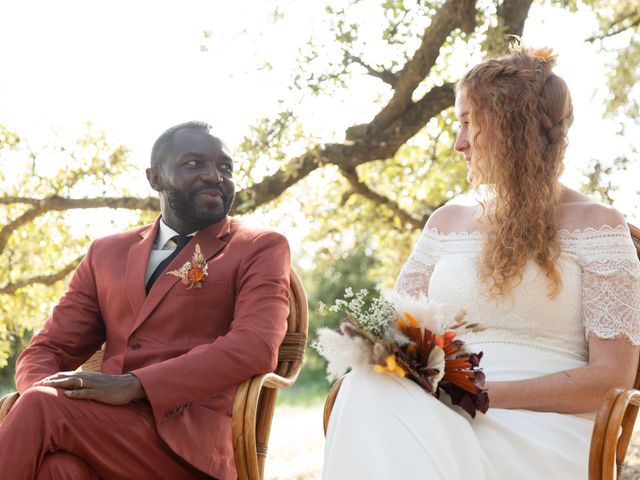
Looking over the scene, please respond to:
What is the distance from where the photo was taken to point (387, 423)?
2.57 m

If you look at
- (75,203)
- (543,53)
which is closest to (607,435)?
(543,53)

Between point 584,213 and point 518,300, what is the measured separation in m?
0.39

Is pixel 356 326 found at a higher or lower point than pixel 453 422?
higher

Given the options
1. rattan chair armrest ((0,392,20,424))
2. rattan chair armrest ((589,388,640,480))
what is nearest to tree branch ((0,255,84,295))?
rattan chair armrest ((0,392,20,424))

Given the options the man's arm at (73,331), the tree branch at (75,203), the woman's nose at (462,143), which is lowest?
the man's arm at (73,331)

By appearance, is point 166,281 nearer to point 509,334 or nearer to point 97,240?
point 97,240

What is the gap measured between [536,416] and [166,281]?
1490mm

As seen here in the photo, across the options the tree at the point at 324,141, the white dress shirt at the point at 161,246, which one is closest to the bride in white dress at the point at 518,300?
the white dress shirt at the point at 161,246

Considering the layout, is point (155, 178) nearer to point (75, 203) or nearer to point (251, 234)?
point (251, 234)

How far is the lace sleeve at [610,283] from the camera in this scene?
3068 mm

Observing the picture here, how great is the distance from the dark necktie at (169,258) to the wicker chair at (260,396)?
0.47m

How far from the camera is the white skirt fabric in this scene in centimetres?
252

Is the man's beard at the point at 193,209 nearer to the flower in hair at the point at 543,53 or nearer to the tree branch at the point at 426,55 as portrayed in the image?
the flower in hair at the point at 543,53

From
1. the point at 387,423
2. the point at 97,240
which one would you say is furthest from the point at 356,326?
the point at 97,240
